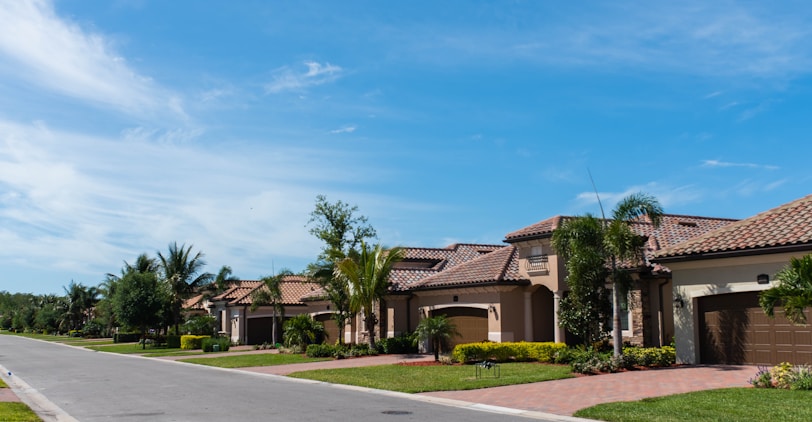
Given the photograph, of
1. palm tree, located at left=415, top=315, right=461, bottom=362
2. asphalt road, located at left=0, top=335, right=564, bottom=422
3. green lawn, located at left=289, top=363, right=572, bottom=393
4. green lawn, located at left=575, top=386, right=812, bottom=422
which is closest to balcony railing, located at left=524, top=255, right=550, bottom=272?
palm tree, located at left=415, top=315, right=461, bottom=362

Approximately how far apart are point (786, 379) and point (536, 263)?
46.3ft

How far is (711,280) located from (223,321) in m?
45.6

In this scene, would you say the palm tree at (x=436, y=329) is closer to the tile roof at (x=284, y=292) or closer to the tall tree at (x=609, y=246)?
the tall tree at (x=609, y=246)

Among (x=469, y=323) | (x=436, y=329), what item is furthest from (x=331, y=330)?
(x=436, y=329)

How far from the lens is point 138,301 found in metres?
55.2

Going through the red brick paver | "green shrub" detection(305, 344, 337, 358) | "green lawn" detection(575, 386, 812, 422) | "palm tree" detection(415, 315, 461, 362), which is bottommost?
"green shrub" detection(305, 344, 337, 358)

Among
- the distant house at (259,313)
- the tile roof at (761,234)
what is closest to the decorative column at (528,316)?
the tile roof at (761,234)

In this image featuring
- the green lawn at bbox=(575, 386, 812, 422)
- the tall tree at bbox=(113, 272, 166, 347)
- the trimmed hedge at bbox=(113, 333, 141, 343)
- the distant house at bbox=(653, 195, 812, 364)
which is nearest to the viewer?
the green lawn at bbox=(575, 386, 812, 422)

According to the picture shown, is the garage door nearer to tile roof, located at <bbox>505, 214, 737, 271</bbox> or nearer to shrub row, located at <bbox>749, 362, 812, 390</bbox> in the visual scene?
tile roof, located at <bbox>505, 214, 737, 271</bbox>

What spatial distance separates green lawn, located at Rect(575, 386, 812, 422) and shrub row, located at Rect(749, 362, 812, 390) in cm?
52

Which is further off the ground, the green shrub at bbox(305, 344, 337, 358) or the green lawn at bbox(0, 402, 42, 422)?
the green lawn at bbox(0, 402, 42, 422)

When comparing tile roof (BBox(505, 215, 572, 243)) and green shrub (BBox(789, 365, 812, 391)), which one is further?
tile roof (BBox(505, 215, 572, 243))

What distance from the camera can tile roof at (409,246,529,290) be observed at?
99.8 feet

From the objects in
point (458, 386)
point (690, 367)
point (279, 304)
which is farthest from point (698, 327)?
point (279, 304)
